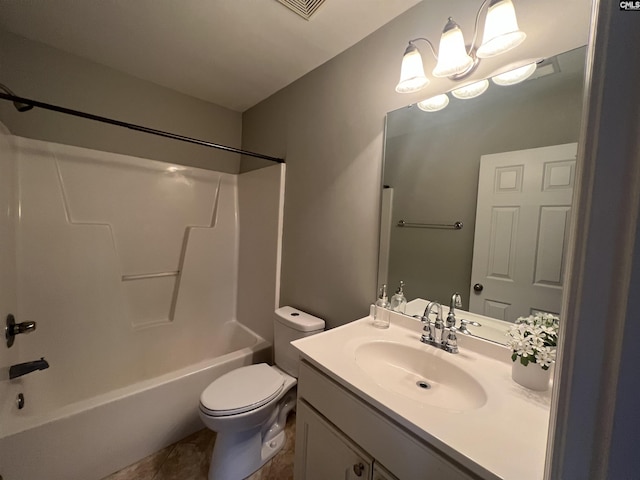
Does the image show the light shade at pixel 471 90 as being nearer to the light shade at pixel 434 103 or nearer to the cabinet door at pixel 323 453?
the light shade at pixel 434 103

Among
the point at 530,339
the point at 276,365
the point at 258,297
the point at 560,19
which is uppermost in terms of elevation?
the point at 560,19

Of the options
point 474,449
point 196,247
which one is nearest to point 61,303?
point 196,247

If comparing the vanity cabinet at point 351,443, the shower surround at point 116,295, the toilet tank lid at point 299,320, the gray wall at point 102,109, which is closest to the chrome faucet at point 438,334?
the vanity cabinet at point 351,443

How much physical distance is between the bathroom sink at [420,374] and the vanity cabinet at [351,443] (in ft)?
0.42

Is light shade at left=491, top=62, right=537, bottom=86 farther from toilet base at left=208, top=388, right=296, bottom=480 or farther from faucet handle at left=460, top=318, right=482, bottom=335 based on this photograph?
toilet base at left=208, top=388, right=296, bottom=480

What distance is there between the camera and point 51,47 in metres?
1.59

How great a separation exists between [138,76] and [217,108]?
597 mm

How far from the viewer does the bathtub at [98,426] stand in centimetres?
106

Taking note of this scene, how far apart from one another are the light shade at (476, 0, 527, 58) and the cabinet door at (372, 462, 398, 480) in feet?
4.61

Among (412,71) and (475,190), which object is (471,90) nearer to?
(412,71)

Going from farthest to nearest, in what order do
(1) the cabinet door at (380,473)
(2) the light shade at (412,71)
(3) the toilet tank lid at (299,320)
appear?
(3) the toilet tank lid at (299,320)
(2) the light shade at (412,71)
(1) the cabinet door at (380,473)

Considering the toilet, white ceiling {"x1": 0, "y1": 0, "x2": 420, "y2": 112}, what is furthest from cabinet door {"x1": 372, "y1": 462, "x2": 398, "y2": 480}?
white ceiling {"x1": 0, "y1": 0, "x2": 420, "y2": 112}

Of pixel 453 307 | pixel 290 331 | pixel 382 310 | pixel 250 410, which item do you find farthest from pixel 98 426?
pixel 453 307

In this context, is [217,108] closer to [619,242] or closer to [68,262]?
[68,262]
